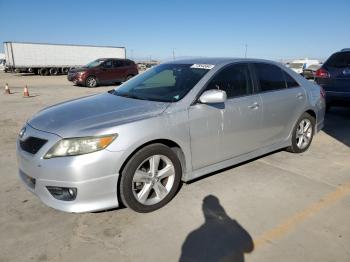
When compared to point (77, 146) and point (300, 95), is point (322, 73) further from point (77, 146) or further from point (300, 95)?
point (77, 146)

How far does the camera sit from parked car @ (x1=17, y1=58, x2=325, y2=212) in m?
3.17

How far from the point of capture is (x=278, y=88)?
4.98m

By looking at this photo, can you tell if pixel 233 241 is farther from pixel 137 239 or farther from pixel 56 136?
pixel 56 136

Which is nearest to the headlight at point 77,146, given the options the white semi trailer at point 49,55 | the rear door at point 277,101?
the rear door at point 277,101

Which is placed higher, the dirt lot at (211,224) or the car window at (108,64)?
the car window at (108,64)

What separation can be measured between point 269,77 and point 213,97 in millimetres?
1547

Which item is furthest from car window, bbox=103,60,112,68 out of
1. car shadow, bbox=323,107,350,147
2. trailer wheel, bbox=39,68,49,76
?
trailer wheel, bbox=39,68,49,76

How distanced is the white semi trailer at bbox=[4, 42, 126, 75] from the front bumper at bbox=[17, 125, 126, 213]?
1294 inches

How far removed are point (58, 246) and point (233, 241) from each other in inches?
63.2

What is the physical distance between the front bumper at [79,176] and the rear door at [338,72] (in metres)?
6.75

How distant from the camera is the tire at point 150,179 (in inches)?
132

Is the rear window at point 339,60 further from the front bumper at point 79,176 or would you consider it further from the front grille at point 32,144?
the front grille at point 32,144

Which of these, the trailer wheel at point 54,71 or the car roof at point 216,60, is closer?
the car roof at point 216,60

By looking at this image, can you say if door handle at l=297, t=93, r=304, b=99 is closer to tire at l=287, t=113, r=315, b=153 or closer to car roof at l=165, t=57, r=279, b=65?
tire at l=287, t=113, r=315, b=153
